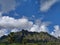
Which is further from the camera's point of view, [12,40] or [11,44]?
[12,40]

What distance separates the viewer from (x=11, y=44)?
162 meters

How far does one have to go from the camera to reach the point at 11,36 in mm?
175625

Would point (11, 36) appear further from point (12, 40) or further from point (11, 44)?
point (11, 44)

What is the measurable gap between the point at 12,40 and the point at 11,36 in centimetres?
388

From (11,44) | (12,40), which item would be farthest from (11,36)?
(11,44)

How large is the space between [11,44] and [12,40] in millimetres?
14044

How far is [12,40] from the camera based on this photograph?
17562cm

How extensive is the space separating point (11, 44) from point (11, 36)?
49.7 feet

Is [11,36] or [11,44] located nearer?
[11,44]
